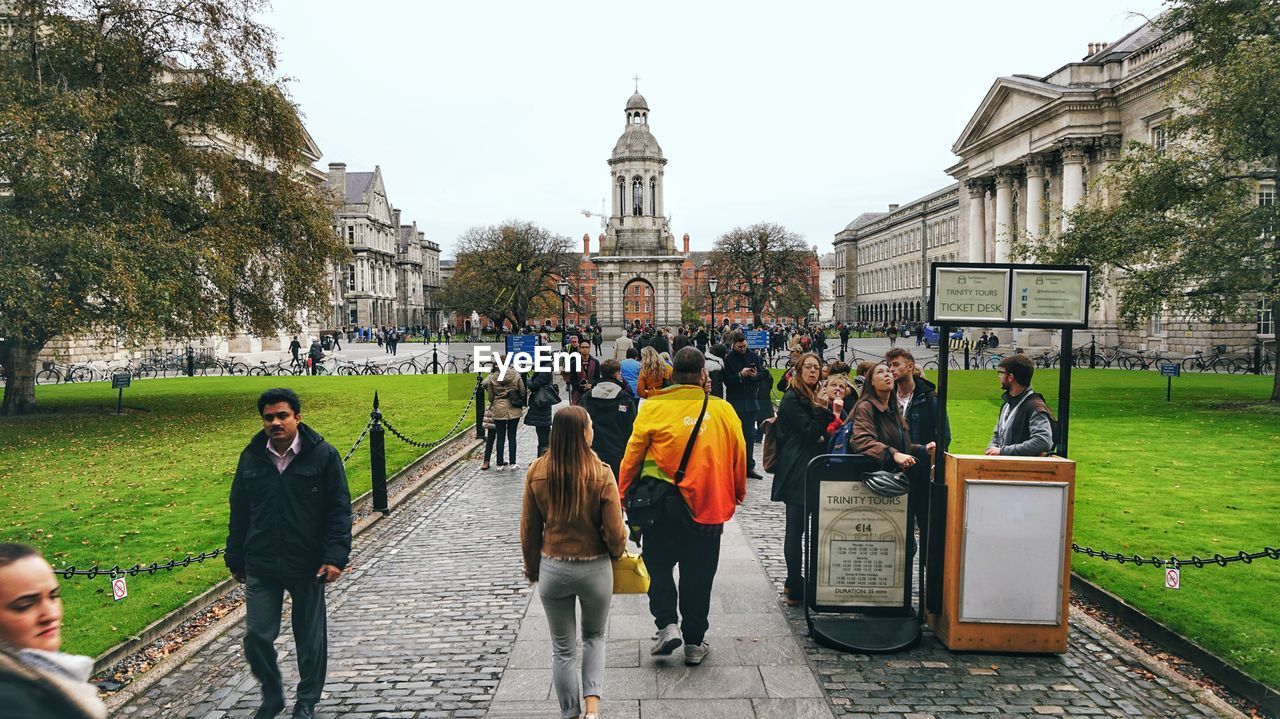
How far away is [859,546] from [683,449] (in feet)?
5.66

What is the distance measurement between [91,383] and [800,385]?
114ft

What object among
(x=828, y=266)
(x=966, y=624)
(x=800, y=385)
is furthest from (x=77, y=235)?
(x=828, y=266)

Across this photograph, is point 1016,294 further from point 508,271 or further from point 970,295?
point 508,271

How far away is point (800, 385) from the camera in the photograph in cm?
705

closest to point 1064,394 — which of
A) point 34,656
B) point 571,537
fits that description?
point 571,537

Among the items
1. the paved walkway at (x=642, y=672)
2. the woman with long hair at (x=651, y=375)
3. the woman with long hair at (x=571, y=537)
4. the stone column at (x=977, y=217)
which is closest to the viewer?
the woman with long hair at (x=571, y=537)

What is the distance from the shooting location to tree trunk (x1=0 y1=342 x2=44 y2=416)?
2148cm

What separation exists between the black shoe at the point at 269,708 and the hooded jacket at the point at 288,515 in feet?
2.53

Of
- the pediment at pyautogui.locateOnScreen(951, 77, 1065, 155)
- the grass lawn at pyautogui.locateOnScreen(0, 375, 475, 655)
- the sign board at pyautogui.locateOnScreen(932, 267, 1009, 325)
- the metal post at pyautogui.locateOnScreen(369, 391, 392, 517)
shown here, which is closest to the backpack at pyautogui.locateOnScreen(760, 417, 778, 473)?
the sign board at pyautogui.locateOnScreen(932, 267, 1009, 325)

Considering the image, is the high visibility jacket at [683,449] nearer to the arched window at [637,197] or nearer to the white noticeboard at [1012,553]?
the white noticeboard at [1012,553]

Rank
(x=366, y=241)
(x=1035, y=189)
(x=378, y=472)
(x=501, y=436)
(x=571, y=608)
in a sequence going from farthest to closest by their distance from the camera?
(x=366, y=241)
(x=1035, y=189)
(x=501, y=436)
(x=378, y=472)
(x=571, y=608)

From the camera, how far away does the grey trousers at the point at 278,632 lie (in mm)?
4953

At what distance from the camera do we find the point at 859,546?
635cm

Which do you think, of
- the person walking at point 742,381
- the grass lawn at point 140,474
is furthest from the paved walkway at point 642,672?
the person walking at point 742,381
